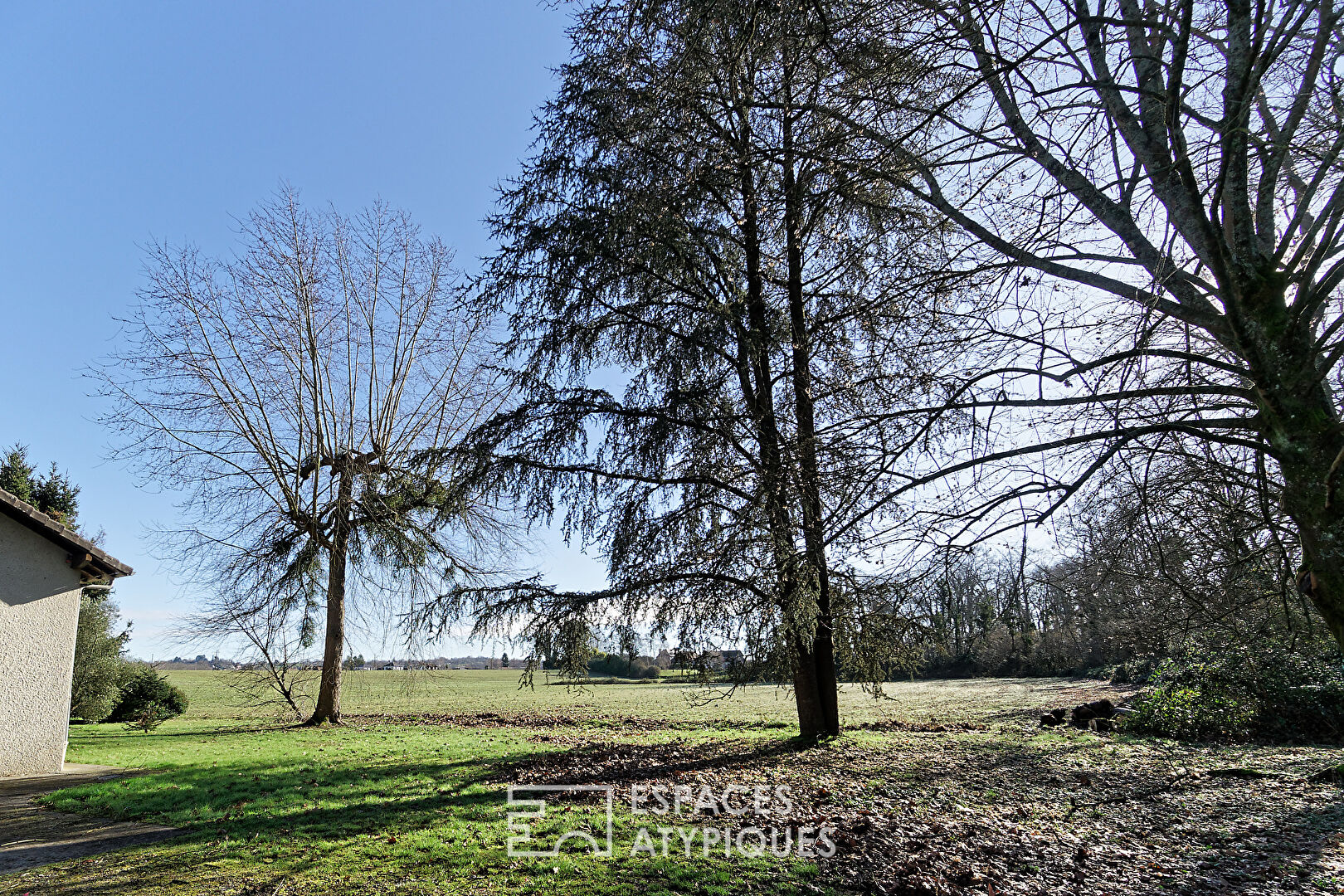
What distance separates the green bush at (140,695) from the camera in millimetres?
20188

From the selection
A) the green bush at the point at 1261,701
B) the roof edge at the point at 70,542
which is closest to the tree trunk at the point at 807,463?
the green bush at the point at 1261,701

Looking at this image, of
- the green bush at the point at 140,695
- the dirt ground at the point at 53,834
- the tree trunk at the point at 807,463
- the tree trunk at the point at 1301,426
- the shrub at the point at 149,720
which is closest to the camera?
the tree trunk at the point at 1301,426

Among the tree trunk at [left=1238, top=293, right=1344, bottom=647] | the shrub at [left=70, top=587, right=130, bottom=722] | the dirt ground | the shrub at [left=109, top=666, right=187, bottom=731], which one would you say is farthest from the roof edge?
the tree trunk at [left=1238, top=293, right=1344, bottom=647]

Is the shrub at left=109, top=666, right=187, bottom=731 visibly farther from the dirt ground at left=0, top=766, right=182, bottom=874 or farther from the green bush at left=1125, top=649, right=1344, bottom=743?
the green bush at left=1125, top=649, right=1344, bottom=743

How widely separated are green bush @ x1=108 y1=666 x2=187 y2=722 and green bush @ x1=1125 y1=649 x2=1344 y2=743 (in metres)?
25.5

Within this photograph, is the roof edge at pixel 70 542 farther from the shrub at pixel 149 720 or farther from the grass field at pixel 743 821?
the shrub at pixel 149 720

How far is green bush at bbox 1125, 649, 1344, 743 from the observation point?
11.8 meters

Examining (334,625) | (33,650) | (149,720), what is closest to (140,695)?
(149,720)

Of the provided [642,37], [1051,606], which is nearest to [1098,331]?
[1051,606]

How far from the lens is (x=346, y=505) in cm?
1688

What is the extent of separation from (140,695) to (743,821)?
22.0m

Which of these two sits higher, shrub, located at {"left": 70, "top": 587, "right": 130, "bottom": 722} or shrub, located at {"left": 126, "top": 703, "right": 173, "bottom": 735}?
shrub, located at {"left": 70, "top": 587, "right": 130, "bottom": 722}

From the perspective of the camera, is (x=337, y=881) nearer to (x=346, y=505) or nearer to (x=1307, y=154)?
(x=1307, y=154)

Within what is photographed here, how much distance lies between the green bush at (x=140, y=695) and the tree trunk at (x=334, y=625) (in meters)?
6.09
